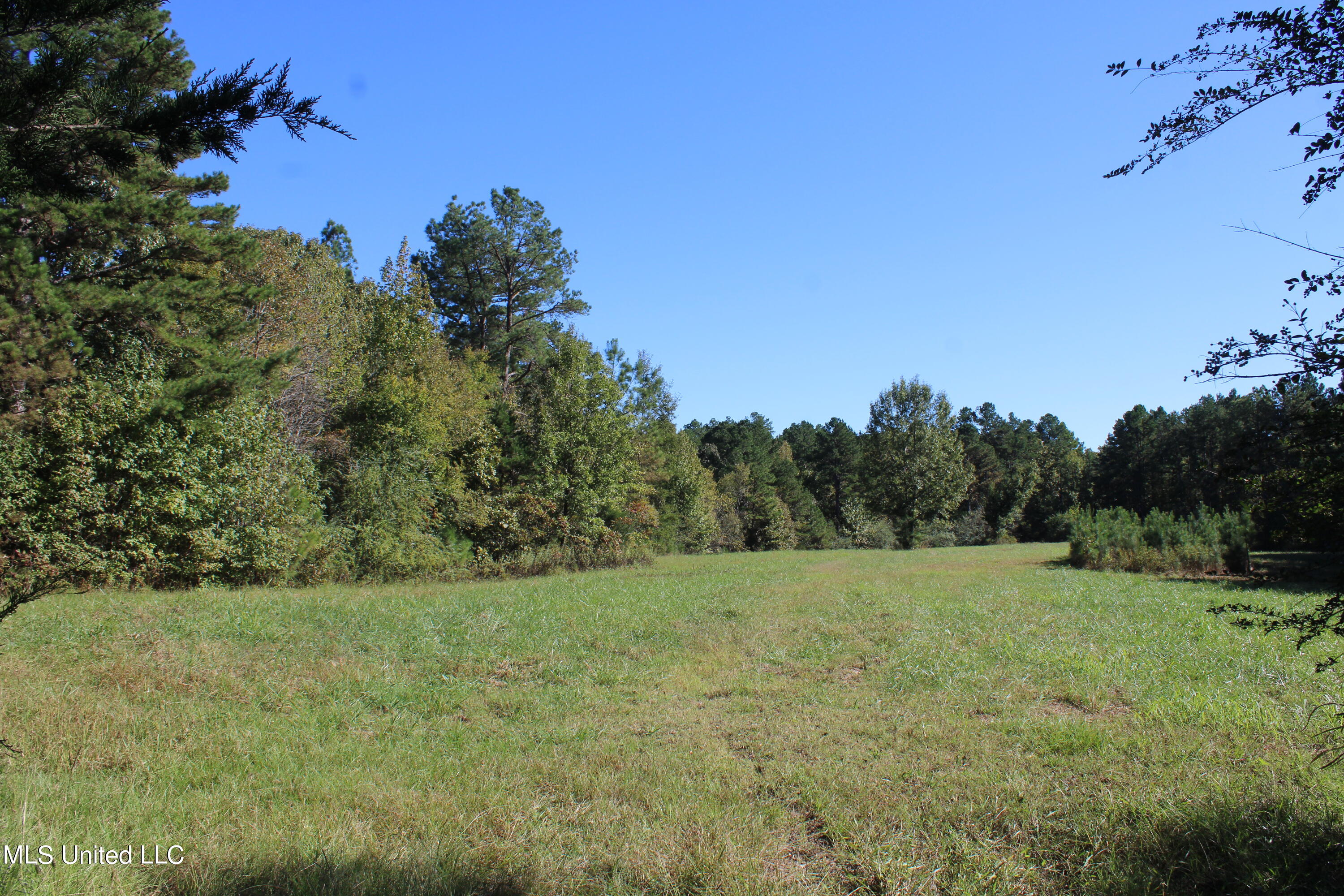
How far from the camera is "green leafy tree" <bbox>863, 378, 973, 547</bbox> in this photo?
2090 inches

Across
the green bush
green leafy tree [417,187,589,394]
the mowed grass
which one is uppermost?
green leafy tree [417,187,589,394]

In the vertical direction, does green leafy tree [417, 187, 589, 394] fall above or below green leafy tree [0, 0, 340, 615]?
above

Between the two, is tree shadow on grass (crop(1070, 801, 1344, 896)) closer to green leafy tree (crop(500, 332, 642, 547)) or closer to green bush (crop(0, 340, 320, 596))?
green bush (crop(0, 340, 320, 596))

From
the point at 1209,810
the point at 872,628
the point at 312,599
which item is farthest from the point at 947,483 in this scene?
the point at 1209,810

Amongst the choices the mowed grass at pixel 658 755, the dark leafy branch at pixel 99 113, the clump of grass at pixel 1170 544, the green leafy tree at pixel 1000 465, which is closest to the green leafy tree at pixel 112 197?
the dark leafy branch at pixel 99 113

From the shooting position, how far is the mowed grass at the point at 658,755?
175 inches

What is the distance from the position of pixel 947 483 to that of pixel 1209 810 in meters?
51.1

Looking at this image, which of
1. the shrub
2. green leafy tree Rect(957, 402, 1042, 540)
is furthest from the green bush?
green leafy tree Rect(957, 402, 1042, 540)

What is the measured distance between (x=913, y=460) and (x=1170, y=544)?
29.4m

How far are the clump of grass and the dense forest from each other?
80 centimetres

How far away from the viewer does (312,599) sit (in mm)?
15352

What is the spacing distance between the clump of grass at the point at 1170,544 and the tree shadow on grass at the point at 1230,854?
22077 mm

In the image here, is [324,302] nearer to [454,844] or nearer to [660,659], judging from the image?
[660,659]

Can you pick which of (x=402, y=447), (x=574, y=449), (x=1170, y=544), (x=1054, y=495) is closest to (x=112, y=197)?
(x=402, y=447)
